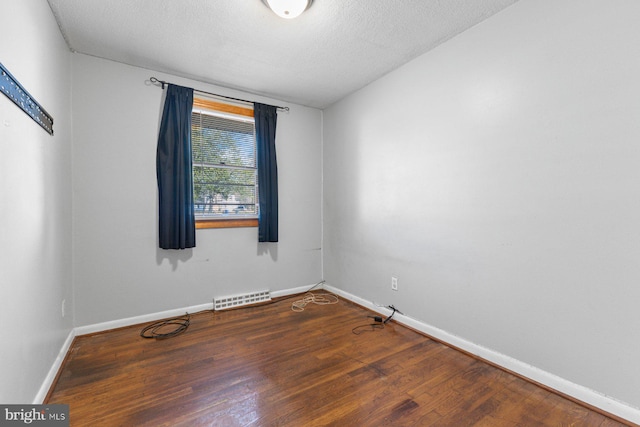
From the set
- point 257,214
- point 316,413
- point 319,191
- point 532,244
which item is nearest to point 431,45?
point 532,244

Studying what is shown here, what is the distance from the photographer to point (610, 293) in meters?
1.55

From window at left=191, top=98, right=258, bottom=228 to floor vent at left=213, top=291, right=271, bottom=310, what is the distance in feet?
2.75

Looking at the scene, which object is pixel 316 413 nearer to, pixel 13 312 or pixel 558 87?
pixel 13 312

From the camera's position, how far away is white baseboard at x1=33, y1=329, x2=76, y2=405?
1.57m

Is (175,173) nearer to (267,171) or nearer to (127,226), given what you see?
(127,226)

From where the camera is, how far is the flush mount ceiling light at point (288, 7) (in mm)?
1835

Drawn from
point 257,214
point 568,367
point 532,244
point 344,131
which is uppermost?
point 344,131

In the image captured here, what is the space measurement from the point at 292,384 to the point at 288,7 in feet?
8.21

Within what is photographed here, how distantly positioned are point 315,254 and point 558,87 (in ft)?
9.89

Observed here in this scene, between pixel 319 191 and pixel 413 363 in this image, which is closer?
pixel 413 363

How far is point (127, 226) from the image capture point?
8.85 feet

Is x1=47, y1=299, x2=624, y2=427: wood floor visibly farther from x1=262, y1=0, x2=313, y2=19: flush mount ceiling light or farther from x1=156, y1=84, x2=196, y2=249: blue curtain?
x1=262, y1=0, x2=313, y2=19: flush mount ceiling light

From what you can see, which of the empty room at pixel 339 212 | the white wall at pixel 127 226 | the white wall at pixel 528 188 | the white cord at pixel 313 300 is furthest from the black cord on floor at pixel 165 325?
the white wall at pixel 528 188

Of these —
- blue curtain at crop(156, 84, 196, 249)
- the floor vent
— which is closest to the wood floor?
the floor vent
